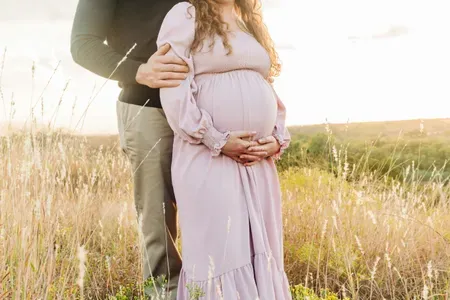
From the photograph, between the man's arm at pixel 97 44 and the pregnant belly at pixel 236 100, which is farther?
the man's arm at pixel 97 44

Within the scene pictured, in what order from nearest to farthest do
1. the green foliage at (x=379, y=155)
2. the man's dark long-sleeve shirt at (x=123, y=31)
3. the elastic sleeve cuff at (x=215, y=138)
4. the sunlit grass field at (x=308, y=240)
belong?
the elastic sleeve cuff at (x=215, y=138)
the man's dark long-sleeve shirt at (x=123, y=31)
the sunlit grass field at (x=308, y=240)
the green foliage at (x=379, y=155)

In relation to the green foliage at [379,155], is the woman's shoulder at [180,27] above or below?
above

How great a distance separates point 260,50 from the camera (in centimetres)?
321

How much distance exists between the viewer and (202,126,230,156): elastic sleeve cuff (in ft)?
9.70

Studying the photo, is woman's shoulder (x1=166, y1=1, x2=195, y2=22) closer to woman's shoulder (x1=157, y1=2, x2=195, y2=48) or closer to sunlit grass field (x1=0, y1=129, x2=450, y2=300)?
woman's shoulder (x1=157, y1=2, x2=195, y2=48)

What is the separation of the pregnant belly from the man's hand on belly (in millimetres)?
71

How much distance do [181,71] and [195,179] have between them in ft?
1.95

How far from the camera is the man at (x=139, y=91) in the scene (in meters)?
3.48

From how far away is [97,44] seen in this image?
3.49 m

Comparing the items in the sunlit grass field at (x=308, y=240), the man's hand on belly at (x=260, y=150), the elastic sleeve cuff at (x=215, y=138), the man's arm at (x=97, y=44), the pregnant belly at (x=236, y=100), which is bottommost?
the sunlit grass field at (x=308, y=240)

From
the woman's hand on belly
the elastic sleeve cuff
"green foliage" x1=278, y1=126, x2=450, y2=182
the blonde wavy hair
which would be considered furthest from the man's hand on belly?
"green foliage" x1=278, y1=126, x2=450, y2=182

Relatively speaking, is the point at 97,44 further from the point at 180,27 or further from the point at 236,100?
the point at 236,100

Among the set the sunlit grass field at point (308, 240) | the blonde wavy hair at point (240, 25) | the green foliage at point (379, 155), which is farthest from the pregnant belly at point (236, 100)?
the green foliage at point (379, 155)

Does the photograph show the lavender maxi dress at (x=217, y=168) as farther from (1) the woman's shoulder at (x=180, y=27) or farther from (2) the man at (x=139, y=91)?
(2) the man at (x=139, y=91)
